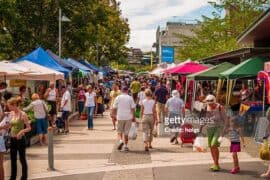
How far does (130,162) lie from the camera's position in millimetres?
13078

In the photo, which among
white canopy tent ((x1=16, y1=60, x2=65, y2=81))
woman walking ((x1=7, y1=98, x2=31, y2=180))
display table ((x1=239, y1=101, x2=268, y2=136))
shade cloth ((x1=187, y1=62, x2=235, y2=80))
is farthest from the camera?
shade cloth ((x1=187, y1=62, x2=235, y2=80))

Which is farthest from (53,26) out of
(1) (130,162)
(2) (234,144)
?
(2) (234,144)

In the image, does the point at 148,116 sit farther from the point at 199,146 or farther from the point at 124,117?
the point at 199,146

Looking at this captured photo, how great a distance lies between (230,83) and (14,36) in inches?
849

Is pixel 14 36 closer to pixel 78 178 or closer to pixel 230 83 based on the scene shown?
pixel 230 83

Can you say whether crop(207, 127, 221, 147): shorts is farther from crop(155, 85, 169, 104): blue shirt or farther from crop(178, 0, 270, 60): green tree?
crop(178, 0, 270, 60): green tree

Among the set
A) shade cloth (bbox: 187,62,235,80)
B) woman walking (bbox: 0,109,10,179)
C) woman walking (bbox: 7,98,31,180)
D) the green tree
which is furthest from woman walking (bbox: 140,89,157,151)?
the green tree

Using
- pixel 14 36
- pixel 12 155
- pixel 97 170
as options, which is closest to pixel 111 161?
pixel 97 170

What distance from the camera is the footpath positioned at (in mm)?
11320

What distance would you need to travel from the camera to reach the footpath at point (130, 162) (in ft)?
37.1

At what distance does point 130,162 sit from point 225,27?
3200 cm

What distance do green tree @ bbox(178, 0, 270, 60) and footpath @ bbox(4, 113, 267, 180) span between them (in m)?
20.9

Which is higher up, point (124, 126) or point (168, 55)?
point (168, 55)

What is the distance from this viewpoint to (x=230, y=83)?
2177cm
